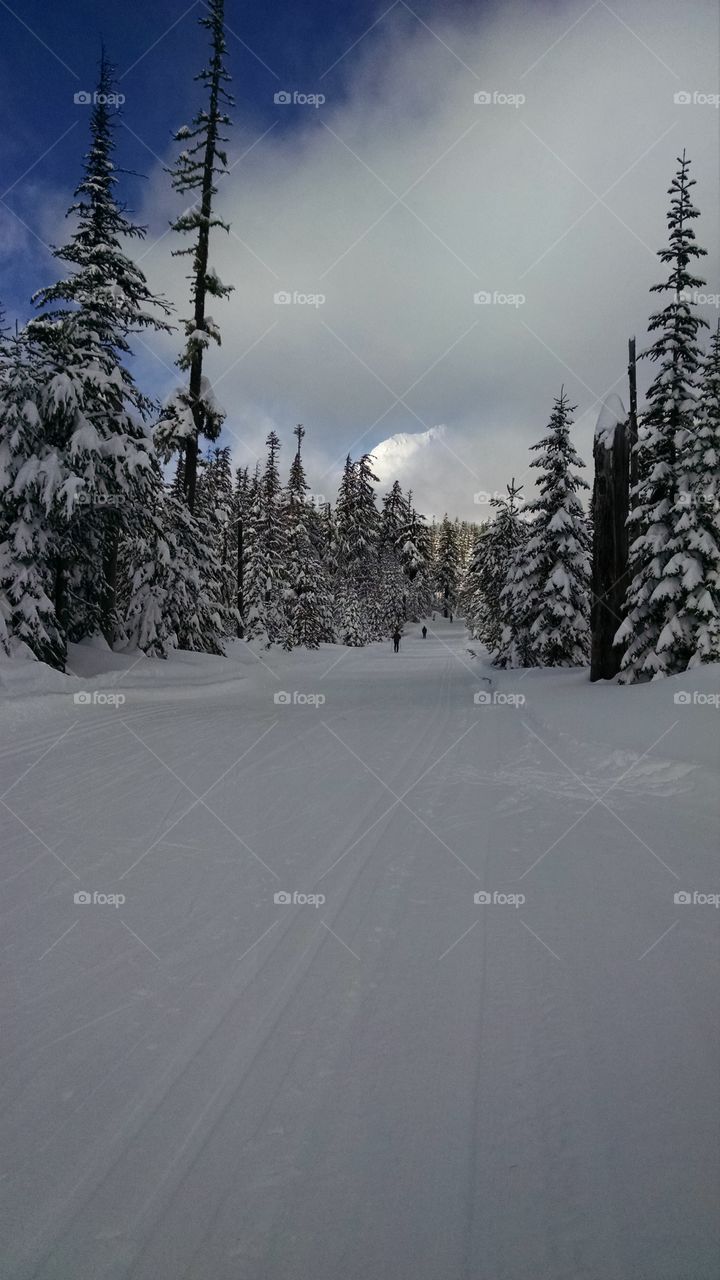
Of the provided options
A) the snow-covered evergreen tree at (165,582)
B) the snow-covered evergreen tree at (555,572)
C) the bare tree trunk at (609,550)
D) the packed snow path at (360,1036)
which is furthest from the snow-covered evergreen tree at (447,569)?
the packed snow path at (360,1036)

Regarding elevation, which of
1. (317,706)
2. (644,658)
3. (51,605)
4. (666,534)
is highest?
(666,534)

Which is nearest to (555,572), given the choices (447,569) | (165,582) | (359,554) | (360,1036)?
(165,582)

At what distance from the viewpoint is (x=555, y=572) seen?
21.2m

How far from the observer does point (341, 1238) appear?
1772mm

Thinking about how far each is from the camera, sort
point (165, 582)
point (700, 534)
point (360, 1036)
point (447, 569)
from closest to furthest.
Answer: point (360, 1036)
point (700, 534)
point (165, 582)
point (447, 569)

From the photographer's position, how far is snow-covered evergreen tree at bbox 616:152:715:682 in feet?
41.5

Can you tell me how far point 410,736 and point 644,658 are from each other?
605cm

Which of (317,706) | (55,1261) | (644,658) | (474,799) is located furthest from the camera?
(317,706)

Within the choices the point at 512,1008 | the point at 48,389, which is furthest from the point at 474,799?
the point at 48,389

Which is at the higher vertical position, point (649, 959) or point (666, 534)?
point (666, 534)

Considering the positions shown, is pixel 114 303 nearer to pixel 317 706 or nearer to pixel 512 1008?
pixel 317 706

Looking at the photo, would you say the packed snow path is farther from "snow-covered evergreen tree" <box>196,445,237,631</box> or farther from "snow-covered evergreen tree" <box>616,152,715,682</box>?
"snow-covered evergreen tree" <box>196,445,237,631</box>

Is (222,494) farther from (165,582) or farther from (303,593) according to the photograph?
(165,582)

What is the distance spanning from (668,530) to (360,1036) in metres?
13.3
